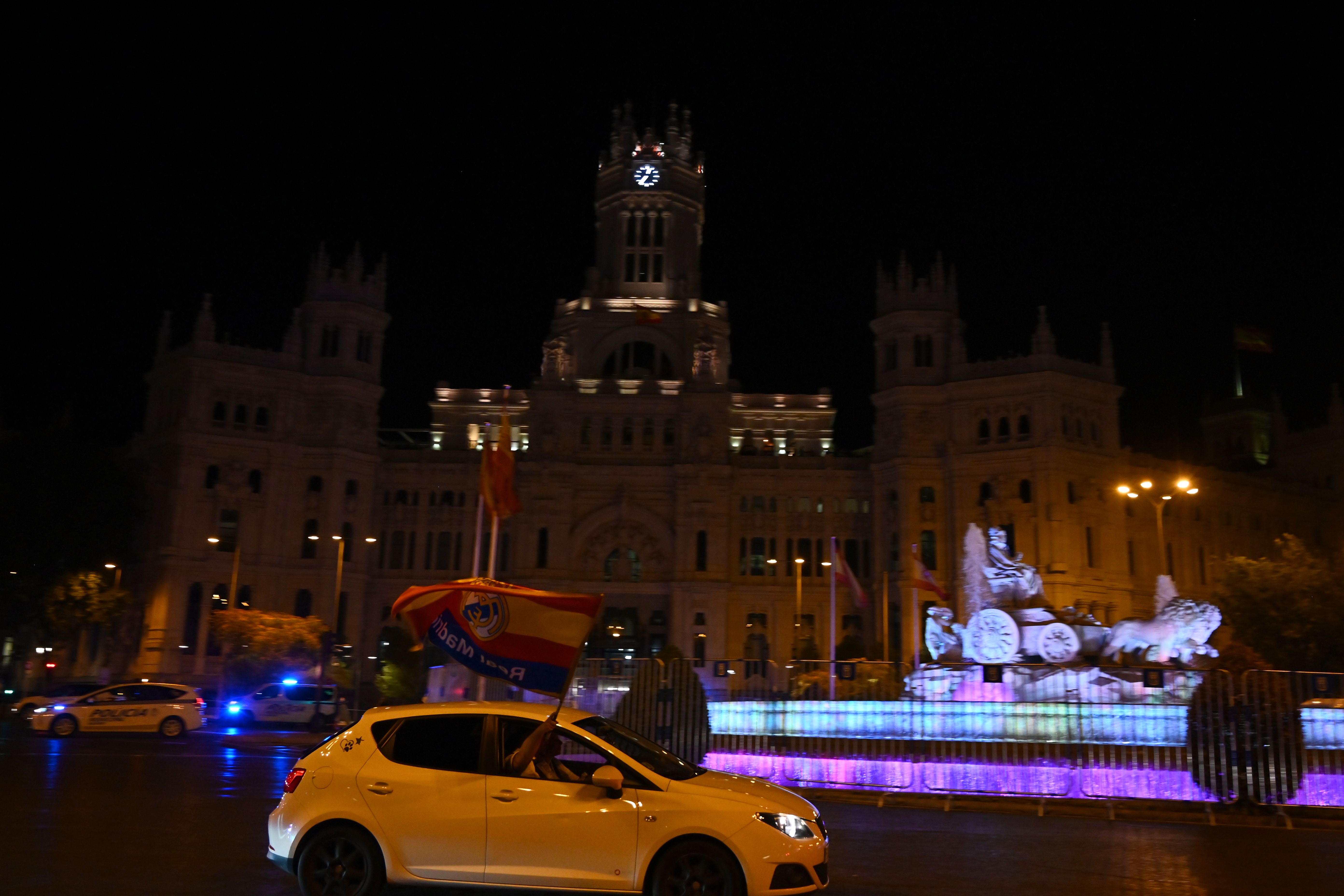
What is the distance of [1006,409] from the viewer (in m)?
68.8

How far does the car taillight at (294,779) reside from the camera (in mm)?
10695

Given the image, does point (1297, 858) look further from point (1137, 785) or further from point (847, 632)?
point (847, 632)

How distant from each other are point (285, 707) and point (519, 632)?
36.6 metres

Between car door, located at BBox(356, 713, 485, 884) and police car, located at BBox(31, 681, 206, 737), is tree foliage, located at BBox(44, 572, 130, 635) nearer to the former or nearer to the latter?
police car, located at BBox(31, 681, 206, 737)

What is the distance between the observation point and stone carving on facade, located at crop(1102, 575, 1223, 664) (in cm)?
3616

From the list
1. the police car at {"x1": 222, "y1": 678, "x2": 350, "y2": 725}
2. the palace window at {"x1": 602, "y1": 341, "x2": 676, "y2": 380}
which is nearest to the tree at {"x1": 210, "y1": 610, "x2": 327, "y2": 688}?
the police car at {"x1": 222, "y1": 678, "x2": 350, "y2": 725}

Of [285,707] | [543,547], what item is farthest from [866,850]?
[543,547]

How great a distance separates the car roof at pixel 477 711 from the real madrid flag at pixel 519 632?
417 mm

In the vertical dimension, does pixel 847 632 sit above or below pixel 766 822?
above

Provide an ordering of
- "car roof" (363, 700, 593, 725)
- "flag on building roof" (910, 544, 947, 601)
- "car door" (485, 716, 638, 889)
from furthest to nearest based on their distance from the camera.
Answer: "flag on building roof" (910, 544, 947, 601)
"car roof" (363, 700, 593, 725)
"car door" (485, 716, 638, 889)

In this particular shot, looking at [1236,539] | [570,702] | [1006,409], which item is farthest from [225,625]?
[1236,539]

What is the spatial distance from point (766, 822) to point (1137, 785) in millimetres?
13303

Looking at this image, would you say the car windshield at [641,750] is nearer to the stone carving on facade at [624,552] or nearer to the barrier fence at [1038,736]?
the barrier fence at [1038,736]

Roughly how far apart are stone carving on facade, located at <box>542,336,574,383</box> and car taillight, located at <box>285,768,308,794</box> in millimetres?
73466
